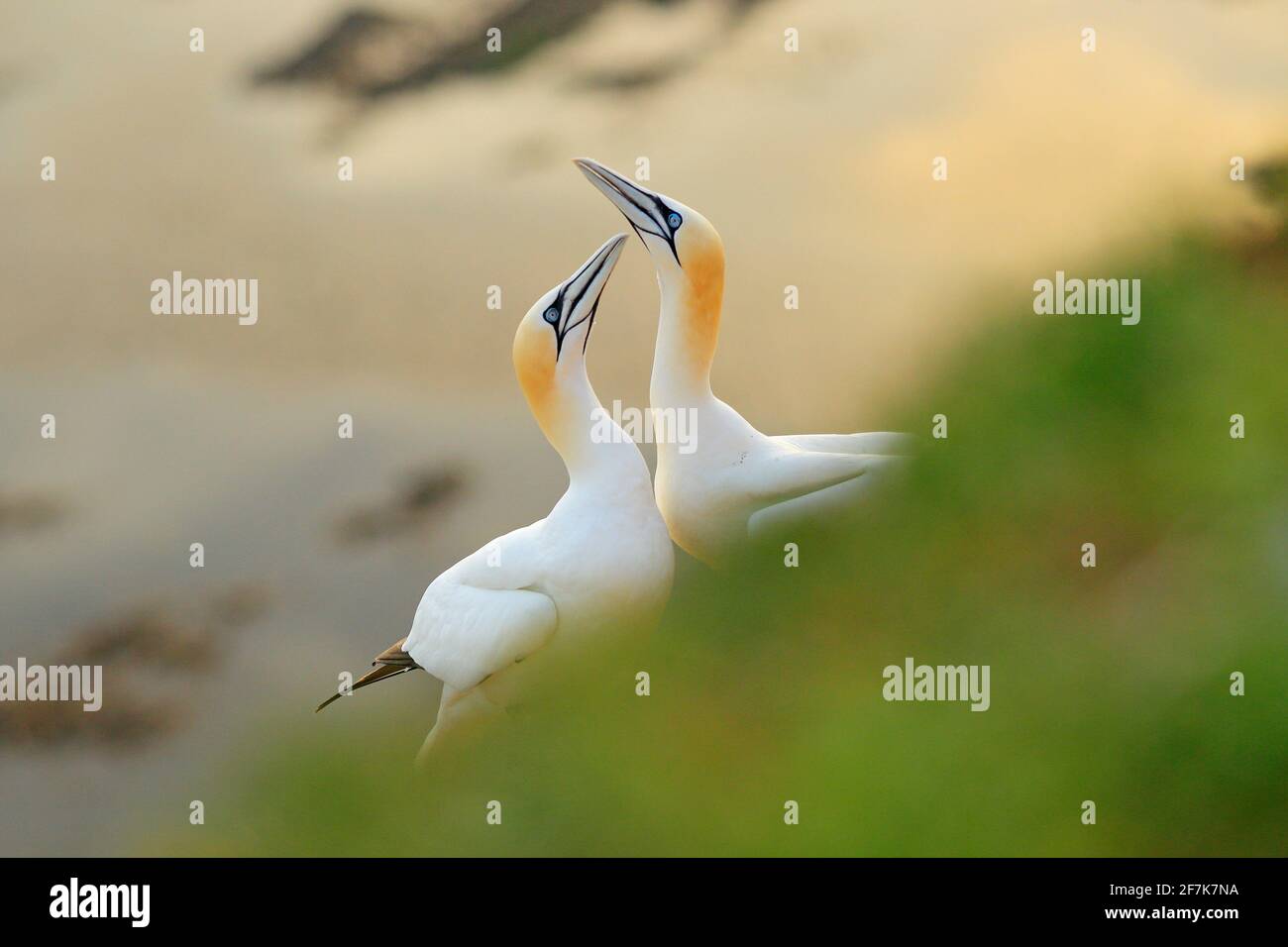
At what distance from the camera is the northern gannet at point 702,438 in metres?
4.43

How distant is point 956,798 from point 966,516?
0.41 meters

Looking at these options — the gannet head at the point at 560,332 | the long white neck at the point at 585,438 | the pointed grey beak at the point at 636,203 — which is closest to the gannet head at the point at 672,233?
the pointed grey beak at the point at 636,203

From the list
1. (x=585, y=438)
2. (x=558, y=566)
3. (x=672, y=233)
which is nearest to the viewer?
(x=558, y=566)

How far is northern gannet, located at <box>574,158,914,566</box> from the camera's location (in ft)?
14.5

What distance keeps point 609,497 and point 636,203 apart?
3.40 ft

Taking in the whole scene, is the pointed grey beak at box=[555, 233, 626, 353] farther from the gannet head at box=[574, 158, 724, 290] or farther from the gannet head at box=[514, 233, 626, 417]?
the gannet head at box=[574, 158, 724, 290]

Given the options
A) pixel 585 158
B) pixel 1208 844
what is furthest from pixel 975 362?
pixel 585 158

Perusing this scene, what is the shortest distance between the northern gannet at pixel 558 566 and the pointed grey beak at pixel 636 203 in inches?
6.8

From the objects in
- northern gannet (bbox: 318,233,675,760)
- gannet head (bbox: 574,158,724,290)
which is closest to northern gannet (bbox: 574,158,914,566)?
gannet head (bbox: 574,158,724,290)

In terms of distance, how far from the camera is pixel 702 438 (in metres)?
4.57

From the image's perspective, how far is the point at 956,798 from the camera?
6.15 feet

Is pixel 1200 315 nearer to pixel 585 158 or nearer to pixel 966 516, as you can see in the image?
pixel 966 516

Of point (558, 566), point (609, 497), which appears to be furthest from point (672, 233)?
point (558, 566)

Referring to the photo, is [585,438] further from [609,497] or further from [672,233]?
[672,233]
